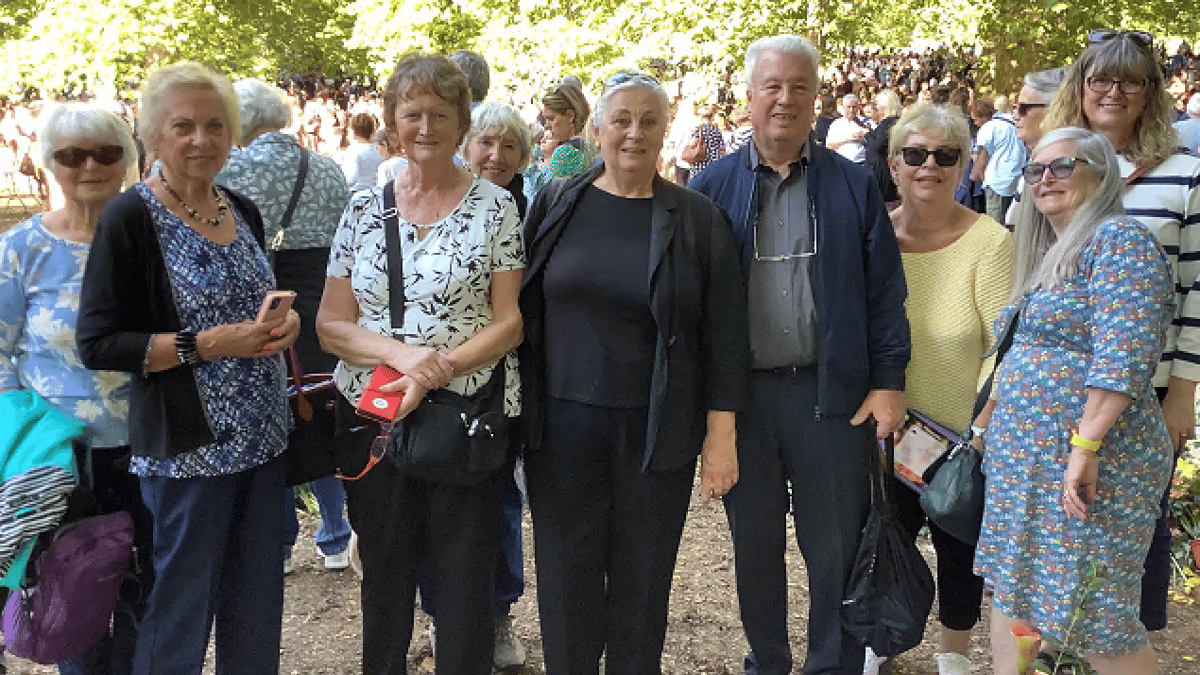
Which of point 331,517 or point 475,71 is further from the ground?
point 475,71

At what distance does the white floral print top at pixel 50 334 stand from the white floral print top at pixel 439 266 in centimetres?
69

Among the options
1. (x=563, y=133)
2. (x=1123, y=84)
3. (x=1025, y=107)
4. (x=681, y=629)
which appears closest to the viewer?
(x=1123, y=84)

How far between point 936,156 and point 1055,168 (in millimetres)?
446

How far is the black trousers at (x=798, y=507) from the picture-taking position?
9.85ft

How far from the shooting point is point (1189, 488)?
4.86 m

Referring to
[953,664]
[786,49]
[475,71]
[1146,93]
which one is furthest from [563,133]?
[953,664]

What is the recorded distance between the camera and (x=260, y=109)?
388cm

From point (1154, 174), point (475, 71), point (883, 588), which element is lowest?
point (883, 588)

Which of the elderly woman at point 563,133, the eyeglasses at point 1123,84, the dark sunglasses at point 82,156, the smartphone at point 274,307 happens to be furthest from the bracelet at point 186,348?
the eyeglasses at point 1123,84

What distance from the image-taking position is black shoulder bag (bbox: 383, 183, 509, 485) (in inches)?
106

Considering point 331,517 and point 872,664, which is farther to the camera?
point 331,517

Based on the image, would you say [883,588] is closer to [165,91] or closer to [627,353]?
[627,353]

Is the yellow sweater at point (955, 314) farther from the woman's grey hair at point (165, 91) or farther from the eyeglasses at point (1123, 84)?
the woman's grey hair at point (165, 91)

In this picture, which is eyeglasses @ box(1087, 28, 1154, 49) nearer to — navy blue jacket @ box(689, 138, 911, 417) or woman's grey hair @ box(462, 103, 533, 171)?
navy blue jacket @ box(689, 138, 911, 417)
